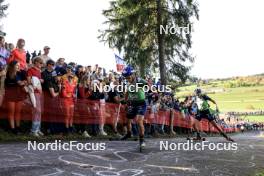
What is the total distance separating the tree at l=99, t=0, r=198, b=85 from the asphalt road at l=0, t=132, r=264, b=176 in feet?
55.4

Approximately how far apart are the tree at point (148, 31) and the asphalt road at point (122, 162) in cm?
1690

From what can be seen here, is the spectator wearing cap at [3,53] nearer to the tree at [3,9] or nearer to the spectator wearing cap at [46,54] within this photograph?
the spectator wearing cap at [46,54]

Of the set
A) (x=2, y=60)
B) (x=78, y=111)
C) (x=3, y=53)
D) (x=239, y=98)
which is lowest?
(x=78, y=111)

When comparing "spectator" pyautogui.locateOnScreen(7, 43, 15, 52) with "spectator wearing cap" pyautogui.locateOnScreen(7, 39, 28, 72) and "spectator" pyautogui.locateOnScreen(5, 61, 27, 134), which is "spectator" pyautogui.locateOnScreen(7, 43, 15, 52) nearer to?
"spectator wearing cap" pyautogui.locateOnScreen(7, 39, 28, 72)

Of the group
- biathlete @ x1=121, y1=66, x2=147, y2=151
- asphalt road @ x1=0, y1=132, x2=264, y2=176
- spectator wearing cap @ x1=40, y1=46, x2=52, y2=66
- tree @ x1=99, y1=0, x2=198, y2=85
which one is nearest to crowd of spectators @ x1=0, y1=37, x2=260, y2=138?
spectator wearing cap @ x1=40, y1=46, x2=52, y2=66

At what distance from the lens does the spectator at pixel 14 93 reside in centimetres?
1232

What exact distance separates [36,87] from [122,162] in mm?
4509

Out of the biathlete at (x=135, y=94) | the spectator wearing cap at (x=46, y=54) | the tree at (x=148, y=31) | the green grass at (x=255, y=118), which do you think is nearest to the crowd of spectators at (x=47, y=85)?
the spectator wearing cap at (x=46, y=54)

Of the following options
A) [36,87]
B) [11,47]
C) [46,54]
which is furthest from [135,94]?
[11,47]

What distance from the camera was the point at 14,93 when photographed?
12.5 meters

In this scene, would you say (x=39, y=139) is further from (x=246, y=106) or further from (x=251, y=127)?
(x=246, y=106)

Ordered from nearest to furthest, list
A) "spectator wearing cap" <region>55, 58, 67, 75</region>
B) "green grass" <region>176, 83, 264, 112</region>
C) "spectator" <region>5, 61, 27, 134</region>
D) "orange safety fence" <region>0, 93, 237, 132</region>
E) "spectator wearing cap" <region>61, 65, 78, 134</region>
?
"spectator" <region>5, 61, 27, 134</region>
"orange safety fence" <region>0, 93, 237, 132</region>
"spectator wearing cap" <region>61, 65, 78, 134</region>
"spectator wearing cap" <region>55, 58, 67, 75</region>
"green grass" <region>176, 83, 264, 112</region>

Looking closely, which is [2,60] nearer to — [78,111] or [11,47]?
[11,47]

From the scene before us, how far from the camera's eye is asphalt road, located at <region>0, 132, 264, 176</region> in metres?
8.12
